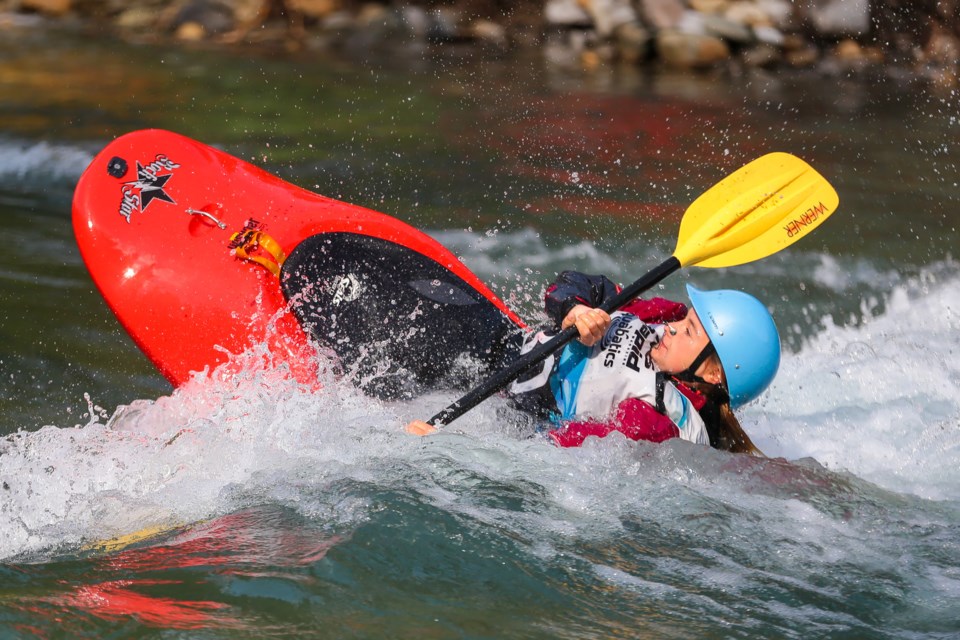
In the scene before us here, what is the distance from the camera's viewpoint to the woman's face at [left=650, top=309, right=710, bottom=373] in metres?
3.76

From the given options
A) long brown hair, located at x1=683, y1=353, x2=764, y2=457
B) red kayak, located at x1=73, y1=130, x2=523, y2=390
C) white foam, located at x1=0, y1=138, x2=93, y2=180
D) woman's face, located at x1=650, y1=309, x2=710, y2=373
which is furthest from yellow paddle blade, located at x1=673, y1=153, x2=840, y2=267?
white foam, located at x1=0, y1=138, x2=93, y2=180

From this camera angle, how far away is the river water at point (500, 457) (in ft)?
10.3

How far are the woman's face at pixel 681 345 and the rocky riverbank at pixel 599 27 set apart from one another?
26.7ft

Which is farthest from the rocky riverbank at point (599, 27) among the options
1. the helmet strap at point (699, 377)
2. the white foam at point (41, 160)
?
the helmet strap at point (699, 377)

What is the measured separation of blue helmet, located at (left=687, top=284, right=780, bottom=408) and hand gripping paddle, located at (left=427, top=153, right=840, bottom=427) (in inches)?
19.0

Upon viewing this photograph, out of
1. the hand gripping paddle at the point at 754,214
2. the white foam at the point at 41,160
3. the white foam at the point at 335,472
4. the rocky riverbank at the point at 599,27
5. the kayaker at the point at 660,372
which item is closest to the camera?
the white foam at the point at 335,472

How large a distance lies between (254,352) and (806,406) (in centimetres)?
263

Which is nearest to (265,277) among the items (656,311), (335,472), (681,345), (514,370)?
(335,472)

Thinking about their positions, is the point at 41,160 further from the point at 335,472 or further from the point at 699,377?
the point at 699,377

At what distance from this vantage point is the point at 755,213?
176 inches

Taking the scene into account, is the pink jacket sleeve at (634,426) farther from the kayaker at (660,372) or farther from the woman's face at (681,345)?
the woman's face at (681,345)

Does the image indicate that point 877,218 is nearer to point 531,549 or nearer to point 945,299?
point 945,299

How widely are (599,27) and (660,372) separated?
9.03 m

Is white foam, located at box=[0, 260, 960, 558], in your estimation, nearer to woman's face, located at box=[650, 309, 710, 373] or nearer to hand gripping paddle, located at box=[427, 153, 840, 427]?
woman's face, located at box=[650, 309, 710, 373]
